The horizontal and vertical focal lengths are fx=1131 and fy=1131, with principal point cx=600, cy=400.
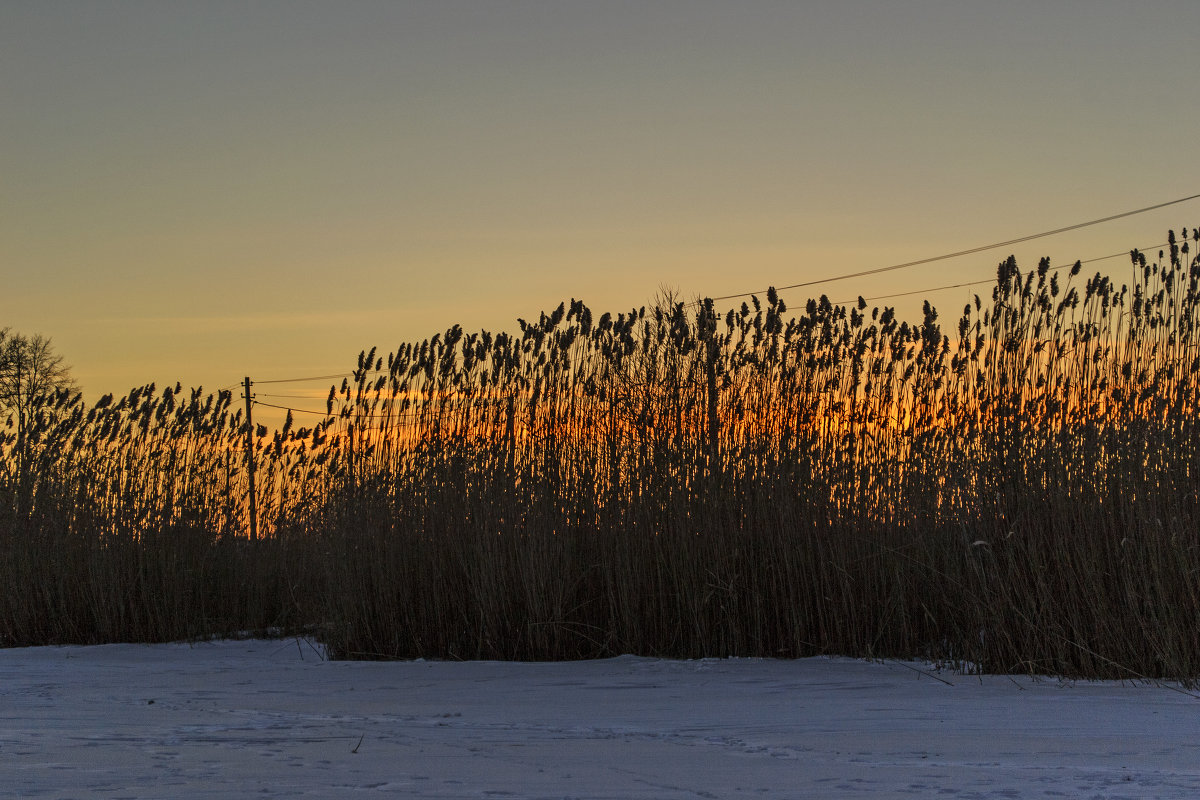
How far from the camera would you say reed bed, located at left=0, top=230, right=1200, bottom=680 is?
6219 mm

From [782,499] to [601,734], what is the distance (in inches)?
122

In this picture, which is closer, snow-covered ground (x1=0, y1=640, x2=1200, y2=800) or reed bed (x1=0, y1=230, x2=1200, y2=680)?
snow-covered ground (x1=0, y1=640, x2=1200, y2=800)

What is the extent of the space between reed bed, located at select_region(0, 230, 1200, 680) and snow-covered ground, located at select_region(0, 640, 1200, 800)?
0.41 metres

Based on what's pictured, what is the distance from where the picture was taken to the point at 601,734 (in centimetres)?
457

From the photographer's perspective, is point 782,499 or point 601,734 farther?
point 782,499

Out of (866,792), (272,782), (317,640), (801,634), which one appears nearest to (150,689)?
(317,640)

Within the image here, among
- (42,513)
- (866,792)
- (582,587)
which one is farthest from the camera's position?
Answer: (42,513)

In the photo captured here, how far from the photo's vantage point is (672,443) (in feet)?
25.8

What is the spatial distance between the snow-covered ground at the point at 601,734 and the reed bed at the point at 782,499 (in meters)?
0.41

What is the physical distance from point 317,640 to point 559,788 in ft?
19.3

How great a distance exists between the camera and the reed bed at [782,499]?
6.22 meters

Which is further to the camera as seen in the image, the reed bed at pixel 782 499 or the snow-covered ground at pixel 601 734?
the reed bed at pixel 782 499

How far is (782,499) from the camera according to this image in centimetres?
736

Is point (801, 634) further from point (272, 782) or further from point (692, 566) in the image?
point (272, 782)
